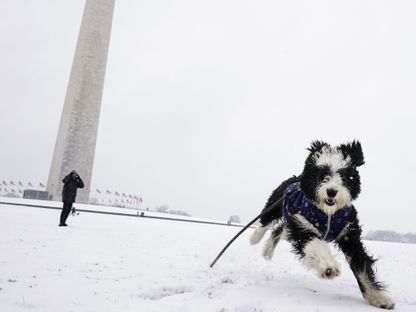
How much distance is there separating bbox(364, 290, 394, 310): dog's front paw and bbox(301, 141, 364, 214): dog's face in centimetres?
95

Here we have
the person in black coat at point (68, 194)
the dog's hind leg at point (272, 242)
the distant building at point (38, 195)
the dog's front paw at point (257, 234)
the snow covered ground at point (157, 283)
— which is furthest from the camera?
the distant building at point (38, 195)

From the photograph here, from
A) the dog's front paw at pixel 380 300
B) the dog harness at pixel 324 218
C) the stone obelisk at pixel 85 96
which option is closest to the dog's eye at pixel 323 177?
the dog harness at pixel 324 218

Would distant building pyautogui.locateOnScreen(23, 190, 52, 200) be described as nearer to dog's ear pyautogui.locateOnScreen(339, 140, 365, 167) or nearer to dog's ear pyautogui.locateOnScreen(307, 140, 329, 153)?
dog's ear pyautogui.locateOnScreen(307, 140, 329, 153)

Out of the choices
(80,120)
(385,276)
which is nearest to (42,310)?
(385,276)

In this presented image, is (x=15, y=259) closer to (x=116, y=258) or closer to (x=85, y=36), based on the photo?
(x=116, y=258)

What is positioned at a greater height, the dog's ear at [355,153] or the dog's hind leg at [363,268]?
the dog's ear at [355,153]

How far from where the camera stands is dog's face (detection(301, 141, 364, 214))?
3908 millimetres

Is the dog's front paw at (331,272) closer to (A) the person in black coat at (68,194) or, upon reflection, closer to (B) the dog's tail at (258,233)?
(B) the dog's tail at (258,233)

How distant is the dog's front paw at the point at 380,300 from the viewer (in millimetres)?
3850

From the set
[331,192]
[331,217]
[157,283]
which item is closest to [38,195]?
[157,283]

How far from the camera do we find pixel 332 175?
4062 millimetres

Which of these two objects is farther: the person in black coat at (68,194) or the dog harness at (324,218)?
the person in black coat at (68,194)

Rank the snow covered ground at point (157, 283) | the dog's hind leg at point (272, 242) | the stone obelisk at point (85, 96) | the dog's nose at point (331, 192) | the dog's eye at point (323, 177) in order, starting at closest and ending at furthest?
1. the snow covered ground at point (157, 283)
2. the dog's nose at point (331, 192)
3. the dog's eye at point (323, 177)
4. the dog's hind leg at point (272, 242)
5. the stone obelisk at point (85, 96)

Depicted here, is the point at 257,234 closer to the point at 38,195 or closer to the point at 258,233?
the point at 258,233
